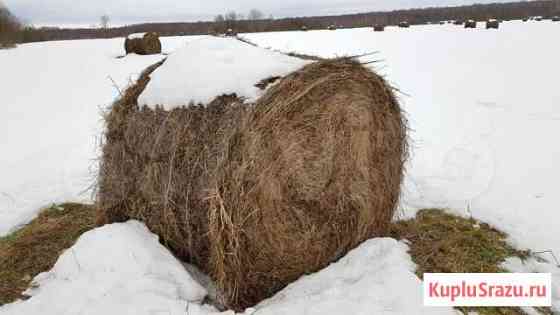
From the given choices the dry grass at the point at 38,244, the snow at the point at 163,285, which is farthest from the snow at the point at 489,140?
the dry grass at the point at 38,244

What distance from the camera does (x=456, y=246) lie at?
11.9 feet

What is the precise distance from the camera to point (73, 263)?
117 inches

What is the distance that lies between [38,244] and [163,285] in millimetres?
1727

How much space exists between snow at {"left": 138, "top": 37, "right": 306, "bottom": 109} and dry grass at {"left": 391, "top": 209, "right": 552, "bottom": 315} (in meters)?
1.85

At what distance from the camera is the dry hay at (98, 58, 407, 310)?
2854 millimetres

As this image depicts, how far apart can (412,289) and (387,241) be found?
0.62 meters

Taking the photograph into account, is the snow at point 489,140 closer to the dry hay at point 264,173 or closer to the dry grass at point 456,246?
the dry grass at point 456,246

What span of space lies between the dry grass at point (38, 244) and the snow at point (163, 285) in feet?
1.07

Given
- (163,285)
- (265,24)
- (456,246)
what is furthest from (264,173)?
(265,24)

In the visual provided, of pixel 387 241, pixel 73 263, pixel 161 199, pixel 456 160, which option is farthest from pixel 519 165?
pixel 73 263

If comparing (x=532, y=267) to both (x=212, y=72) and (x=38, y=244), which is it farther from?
(x=38, y=244)

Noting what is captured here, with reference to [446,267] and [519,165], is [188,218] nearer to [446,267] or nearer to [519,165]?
[446,267]

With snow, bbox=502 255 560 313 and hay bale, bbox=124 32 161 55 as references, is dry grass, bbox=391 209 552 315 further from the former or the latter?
hay bale, bbox=124 32 161 55

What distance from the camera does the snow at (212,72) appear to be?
296 centimetres
